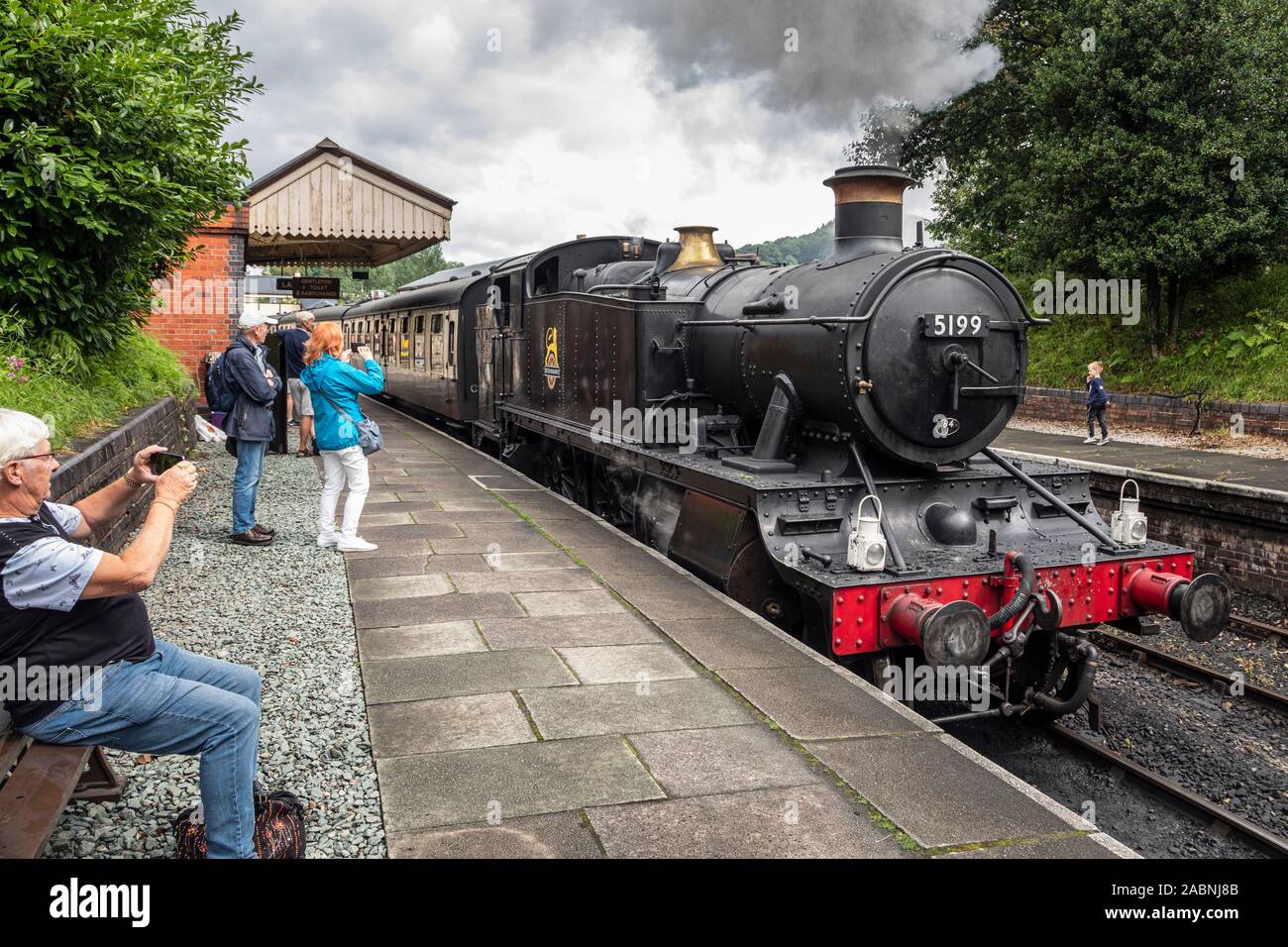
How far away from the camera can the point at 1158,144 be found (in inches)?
616

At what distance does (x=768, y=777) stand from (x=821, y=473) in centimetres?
273

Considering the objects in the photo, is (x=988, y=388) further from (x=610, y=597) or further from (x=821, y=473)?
(x=610, y=597)

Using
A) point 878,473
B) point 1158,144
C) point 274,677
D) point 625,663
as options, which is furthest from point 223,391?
point 1158,144

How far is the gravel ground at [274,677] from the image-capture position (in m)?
3.29

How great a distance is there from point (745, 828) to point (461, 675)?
1.95 meters

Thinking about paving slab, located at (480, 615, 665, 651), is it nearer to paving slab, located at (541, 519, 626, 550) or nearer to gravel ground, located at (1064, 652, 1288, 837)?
paving slab, located at (541, 519, 626, 550)

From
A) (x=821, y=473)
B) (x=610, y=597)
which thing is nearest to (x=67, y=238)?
(x=610, y=597)

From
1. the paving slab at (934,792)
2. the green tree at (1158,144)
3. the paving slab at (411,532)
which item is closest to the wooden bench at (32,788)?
the paving slab at (934,792)

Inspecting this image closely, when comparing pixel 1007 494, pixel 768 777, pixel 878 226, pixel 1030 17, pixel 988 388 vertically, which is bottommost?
pixel 768 777

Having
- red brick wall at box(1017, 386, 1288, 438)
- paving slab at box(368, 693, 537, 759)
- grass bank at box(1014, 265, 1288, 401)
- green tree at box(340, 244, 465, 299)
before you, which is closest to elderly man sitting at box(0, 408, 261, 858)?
paving slab at box(368, 693, 537, 759)

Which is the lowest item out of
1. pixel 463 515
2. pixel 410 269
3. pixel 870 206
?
pixel 463 515

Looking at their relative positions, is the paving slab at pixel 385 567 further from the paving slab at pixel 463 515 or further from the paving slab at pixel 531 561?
the paving slab at pixel 463 515

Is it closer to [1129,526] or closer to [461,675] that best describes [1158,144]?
[1129,526]

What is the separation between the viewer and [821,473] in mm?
6129
